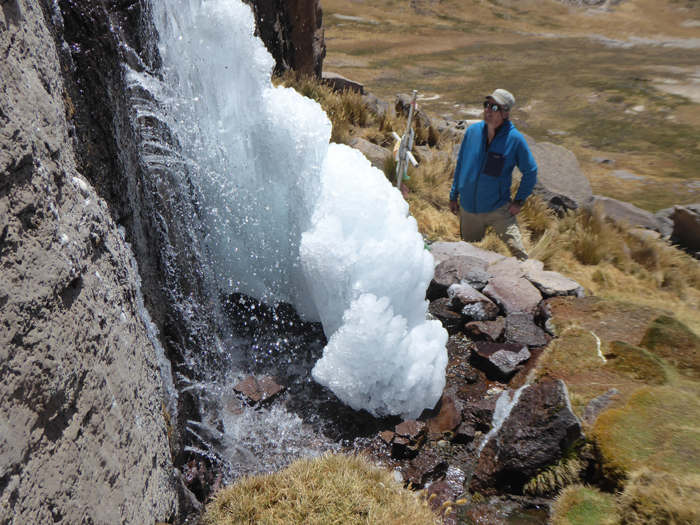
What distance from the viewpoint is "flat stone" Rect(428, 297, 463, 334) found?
4.21 meters

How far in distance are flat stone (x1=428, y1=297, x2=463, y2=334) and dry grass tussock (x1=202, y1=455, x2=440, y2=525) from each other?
1.86 meters

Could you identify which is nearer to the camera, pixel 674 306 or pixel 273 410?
pixel 273 410

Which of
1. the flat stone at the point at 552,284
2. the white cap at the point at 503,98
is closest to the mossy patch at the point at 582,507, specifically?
the flat stone at the point at 552,284

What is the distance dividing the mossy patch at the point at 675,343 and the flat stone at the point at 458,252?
1709 mm

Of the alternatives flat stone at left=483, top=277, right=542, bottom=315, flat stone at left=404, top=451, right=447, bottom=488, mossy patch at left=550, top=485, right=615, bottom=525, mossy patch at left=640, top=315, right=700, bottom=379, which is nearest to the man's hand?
flat stone at left=483, top=277, right=542, bottom=315

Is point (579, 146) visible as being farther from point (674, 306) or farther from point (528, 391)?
point (528, 391)

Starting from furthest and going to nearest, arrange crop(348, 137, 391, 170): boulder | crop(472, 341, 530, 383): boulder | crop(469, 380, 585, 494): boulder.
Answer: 1. crop(348, 137, 391, 170): boulder
2. crop(472, 341, 530, 383): boulder
3. crop(469, 380, 585, 494): boulder

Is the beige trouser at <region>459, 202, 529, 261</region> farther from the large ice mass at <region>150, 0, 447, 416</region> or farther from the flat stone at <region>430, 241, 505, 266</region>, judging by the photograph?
the large ice mass at <region>150, 0, 447, 416</region>

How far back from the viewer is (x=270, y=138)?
3254 millimetres

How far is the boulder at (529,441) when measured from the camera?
8.71ft

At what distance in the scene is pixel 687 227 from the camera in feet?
25.5

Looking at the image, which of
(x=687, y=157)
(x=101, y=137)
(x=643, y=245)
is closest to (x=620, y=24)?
(x=687, y=157)

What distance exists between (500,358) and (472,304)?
0.66 m

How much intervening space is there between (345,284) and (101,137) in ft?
5.40
